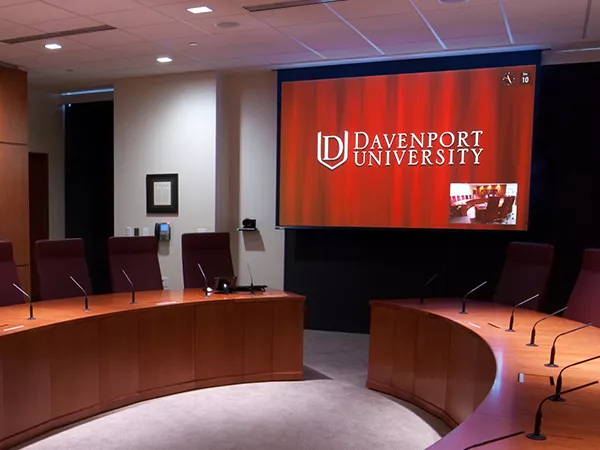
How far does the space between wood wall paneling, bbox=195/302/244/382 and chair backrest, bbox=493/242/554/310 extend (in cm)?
225

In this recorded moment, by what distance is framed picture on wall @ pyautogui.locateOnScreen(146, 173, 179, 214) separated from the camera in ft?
22.5

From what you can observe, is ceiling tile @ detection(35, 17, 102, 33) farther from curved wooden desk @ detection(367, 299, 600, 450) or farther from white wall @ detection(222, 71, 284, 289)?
curved wooden desk @ detection(367, 299, 600, 450)

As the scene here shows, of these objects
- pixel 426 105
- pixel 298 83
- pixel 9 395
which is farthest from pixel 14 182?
pixel 426 105

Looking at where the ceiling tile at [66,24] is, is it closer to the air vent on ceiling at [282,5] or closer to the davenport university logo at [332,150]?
the air vent on ceiling at [282,5]

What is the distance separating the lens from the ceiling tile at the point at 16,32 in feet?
16.4

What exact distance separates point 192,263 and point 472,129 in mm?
3142

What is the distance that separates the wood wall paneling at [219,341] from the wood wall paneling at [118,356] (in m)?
0.52

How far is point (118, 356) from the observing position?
3.91 m

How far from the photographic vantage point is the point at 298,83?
6.38 metres

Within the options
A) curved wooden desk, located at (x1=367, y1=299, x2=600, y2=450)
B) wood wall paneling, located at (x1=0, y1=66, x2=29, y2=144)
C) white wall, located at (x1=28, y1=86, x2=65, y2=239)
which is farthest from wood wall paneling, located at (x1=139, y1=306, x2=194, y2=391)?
white wall, located at (x1=28, y1=86, x2=65, y2=239)

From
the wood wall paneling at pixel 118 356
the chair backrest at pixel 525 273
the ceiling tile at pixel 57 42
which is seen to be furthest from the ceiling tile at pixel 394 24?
the wood wall paneling at pixel 118 356

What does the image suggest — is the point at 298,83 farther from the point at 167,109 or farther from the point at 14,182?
the point at 14,182

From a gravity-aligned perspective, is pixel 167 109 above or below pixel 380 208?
above

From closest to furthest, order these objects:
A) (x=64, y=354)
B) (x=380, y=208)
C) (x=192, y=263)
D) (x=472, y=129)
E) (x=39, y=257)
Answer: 1. (x=64, y=354)
2. (x=39, y=257)
3. (x=192, y=263)
4. (x=472, y=129)
5. (x=380, y=208)
